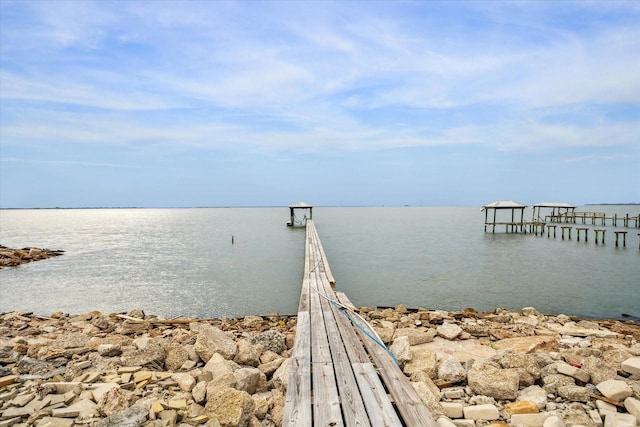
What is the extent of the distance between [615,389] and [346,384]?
9.28 ft

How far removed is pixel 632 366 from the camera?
4363mm

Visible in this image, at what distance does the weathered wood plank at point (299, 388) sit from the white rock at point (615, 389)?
3117mm

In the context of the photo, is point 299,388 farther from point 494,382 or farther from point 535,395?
point 535,395

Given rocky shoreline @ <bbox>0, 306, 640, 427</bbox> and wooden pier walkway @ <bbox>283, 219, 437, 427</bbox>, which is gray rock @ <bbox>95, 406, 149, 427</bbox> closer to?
rocky shoreline @ <bbox>0, 306, 640, 427</bbox>

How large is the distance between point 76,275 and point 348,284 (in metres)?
13.6

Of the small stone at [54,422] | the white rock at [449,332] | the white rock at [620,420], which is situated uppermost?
the white rock at [620,420]

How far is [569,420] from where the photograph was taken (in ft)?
11.9

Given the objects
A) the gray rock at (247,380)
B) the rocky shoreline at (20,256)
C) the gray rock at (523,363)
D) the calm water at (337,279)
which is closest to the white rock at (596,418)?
the gray rock at (523,363)

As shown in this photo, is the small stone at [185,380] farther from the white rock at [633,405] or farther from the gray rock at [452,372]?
the white rock at [633,405]

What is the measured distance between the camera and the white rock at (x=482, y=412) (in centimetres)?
370

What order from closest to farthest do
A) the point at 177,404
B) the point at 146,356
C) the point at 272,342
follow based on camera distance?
the point at 177,404 < the point at 146,356 < the point at 272,342

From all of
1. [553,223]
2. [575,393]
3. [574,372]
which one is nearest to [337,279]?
[574,372]

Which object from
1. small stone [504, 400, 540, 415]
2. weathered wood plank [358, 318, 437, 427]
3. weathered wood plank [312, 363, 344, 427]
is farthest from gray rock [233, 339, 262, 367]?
small stone [504, 400, 540, 415]

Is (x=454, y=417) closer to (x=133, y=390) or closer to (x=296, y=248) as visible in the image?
(x=133, y=390)
